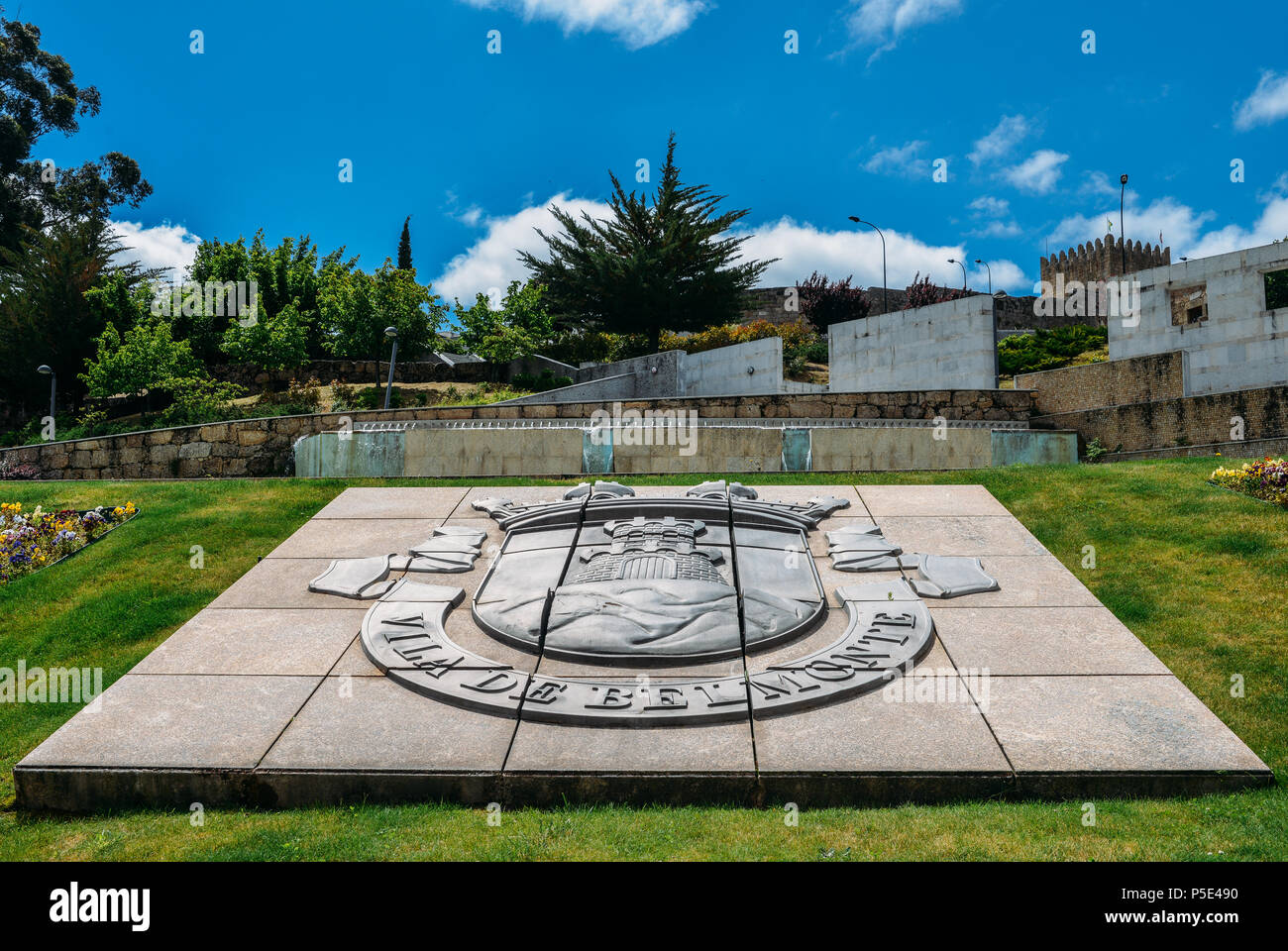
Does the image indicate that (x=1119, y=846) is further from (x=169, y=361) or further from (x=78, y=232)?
(x=78, y=232)

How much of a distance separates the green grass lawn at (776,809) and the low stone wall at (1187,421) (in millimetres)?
2818

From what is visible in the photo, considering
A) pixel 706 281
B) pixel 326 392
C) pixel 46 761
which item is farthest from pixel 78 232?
pixel 46 761

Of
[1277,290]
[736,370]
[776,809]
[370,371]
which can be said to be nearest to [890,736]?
[776,809]

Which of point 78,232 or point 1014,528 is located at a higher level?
point 78,232

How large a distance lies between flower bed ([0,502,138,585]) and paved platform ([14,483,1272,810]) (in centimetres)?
286

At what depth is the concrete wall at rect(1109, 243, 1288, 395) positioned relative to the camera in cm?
1305

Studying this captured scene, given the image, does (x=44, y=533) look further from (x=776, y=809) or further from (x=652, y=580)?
(x=776, y=809)

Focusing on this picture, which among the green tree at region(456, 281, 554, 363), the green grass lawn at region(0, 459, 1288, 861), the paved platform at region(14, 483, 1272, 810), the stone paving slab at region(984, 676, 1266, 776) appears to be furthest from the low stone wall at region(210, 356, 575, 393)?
the stone paving slab at region(984, 676, 1266, 776)

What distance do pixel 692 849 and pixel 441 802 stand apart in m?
1.35

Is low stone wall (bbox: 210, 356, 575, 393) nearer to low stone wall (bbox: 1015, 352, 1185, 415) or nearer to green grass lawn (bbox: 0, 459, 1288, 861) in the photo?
low stone wall (bbox: 1015, 352, 1185, 415)

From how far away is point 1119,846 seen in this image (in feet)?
12.8

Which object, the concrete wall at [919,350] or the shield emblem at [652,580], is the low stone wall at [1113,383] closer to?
the concrete wall at [919,350]

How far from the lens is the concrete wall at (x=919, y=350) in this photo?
57.0ft

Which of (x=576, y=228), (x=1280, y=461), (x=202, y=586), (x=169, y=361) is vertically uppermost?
(x=576, y=228)
